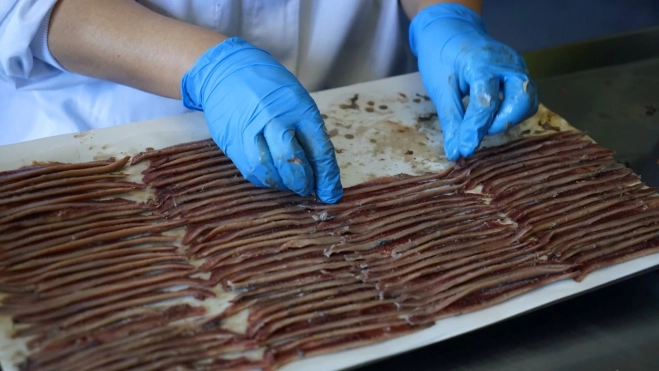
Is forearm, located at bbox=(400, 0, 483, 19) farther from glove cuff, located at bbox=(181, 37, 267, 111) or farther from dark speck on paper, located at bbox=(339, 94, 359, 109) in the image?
glove cuff, located at bbox=(181, 37, 267, 111)

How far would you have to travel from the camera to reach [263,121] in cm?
230

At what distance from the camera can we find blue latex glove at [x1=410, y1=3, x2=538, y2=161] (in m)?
2.68

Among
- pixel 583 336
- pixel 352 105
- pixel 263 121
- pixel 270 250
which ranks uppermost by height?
pixel 263 121

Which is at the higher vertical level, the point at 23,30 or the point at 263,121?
the point at 23,30

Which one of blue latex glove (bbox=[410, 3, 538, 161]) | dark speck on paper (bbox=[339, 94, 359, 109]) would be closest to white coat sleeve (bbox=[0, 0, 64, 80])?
dark speck on paper (bbox=[339, 94, 359, 109])

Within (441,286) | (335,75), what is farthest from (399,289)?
(335,75)

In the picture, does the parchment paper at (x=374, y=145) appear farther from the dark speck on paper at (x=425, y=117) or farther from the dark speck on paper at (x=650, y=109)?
the dark speck on paper at (x=650, y=109)

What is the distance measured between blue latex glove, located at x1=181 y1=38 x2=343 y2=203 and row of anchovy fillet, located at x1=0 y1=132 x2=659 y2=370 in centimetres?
15

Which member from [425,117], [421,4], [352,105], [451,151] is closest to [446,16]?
[421,4]

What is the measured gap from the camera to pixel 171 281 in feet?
6.95

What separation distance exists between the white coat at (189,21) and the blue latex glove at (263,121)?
407 mm

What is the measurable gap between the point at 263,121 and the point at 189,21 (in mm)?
841

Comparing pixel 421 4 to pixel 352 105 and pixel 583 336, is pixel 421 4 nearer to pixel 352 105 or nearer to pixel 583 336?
pixel 352 105

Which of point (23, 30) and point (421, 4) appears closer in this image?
point (23, 30)
